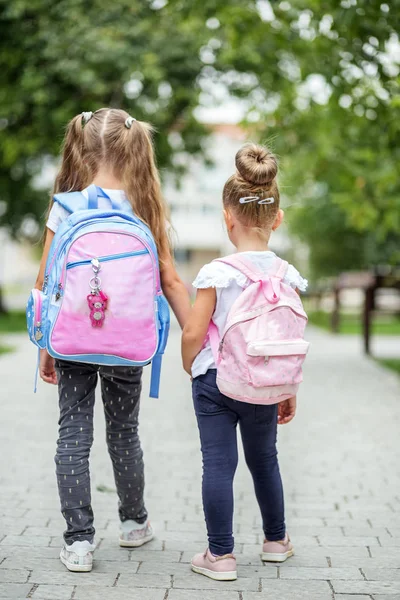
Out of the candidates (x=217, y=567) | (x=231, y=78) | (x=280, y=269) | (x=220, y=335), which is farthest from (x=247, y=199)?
(x=231, y=78)

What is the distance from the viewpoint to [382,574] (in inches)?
146

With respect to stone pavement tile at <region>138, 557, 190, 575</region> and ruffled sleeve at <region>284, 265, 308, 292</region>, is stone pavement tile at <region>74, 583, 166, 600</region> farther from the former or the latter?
ruffled sleeve at <region>284, 265, 308, 292</region>

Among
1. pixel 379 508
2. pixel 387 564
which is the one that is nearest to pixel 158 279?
pixel 387 564

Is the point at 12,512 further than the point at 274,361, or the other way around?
the point at 12,512

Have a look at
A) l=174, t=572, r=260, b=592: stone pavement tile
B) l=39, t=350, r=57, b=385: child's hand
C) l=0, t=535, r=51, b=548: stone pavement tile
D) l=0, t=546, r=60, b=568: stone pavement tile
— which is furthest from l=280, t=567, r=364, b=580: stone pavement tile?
l=39, t=350, r=57, b=385: child's hand

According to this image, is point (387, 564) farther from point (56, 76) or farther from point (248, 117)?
point (56, 76)

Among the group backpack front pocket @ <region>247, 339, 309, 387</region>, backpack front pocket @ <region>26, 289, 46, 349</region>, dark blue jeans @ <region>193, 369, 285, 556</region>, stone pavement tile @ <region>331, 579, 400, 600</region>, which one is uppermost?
backpack front pocket @ <region>26, 289, 46, 349</region>

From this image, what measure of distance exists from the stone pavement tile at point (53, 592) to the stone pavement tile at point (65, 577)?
0.05 metres

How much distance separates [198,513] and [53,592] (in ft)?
4.76

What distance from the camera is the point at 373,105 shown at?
10734 millimetres

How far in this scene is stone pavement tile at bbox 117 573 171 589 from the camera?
350 centimetres

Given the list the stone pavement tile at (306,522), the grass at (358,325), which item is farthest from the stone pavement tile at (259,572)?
the grass at (358,325)

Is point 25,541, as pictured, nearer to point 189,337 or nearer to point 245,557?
point 245,557

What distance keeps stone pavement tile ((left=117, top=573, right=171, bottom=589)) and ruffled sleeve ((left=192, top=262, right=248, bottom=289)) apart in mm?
1056
